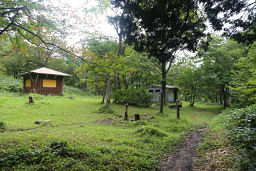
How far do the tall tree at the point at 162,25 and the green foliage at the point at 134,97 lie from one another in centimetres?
1196

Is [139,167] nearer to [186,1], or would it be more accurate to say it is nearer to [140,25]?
[140,25]

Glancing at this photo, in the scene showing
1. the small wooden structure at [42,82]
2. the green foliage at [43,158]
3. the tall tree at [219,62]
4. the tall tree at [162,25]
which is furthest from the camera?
the small wooden structure at [42,82]

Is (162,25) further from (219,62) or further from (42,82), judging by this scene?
(42,82)

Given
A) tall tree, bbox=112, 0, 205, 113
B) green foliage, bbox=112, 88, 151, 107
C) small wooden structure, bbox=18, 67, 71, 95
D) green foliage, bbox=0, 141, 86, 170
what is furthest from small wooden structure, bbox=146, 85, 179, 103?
green foliage, bbox=0, 141, 86, 170

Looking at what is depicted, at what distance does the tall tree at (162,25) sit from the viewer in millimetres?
4548

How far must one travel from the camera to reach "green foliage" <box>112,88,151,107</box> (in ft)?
56.6

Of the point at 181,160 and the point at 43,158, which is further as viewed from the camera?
the point at 181,160

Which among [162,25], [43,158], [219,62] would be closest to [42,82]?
[43,158]

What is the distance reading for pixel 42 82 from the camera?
20203 millimetres

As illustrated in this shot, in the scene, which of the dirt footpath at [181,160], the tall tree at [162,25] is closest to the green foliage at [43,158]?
the dirt footpath at [181,160]

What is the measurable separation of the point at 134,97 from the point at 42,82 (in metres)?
12.7

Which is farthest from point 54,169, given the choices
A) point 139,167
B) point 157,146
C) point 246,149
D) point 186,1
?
point 186,1

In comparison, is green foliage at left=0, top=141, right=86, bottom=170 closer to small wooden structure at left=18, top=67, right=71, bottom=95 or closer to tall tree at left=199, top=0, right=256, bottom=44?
tall tree at left=199, top=0, right=256, bottom=44

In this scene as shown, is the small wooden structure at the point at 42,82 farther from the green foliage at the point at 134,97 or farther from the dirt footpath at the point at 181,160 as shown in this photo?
the dirt footpath at the point at 181,160
